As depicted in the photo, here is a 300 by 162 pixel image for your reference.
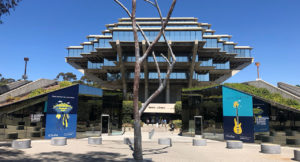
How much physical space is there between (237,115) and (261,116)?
6.82 feet

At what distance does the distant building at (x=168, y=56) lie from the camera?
49250 mm

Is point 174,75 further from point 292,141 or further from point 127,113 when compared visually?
point 292,141

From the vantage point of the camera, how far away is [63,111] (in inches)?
765

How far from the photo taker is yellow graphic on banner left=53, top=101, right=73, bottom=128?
19070mm

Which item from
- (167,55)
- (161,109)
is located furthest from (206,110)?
(167,55)

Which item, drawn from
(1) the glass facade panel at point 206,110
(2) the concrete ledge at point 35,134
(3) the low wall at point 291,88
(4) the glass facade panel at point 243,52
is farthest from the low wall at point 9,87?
(4) the glass facade panel at point 243,52

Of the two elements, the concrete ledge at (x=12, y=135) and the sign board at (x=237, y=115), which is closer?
the concrete ledge at (x=12, y=135)

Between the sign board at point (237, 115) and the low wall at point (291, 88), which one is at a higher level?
the low wall at point (291, 88)

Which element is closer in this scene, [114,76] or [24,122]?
[24,122]

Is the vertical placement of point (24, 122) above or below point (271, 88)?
below

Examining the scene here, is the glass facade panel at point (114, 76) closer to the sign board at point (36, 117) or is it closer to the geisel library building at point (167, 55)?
the geisel library building at point (167, 55)

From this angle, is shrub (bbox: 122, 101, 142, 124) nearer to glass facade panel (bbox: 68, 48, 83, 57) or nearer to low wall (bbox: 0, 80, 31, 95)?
low wall (bbox: 0, 80, 31, 95)

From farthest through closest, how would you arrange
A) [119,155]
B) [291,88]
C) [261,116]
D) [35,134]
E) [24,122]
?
[291,88] → [261,116] → [35,134] → [24,122] → [119,155]

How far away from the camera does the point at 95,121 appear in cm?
2341
